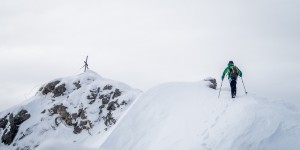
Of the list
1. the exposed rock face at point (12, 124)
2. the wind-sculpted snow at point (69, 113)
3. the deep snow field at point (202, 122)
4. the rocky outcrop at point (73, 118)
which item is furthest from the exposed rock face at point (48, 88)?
the deep snow field at point (202, 122)

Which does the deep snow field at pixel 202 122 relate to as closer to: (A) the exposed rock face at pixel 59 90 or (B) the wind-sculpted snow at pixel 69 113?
(B) the wind-sculpted snow at pixel 69 113

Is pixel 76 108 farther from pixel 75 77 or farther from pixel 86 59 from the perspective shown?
pixel 86 59

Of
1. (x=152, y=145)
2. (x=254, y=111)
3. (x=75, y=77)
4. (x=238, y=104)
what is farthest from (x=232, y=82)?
(x=75, y=77)

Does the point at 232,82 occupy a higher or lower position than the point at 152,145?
higher

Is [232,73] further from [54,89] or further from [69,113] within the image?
[54,89]

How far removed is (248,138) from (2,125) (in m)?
28.3

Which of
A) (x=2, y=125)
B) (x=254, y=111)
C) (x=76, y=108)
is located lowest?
(x=2, y=125)

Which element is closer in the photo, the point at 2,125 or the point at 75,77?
the point at 2,125

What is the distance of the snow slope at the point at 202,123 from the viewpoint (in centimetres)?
1224

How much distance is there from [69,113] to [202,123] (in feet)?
61.8

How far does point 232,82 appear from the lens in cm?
1552

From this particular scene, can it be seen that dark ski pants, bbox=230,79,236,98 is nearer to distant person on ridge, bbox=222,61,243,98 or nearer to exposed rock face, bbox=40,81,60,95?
distant person on ridge, bbox=222,61,243,98

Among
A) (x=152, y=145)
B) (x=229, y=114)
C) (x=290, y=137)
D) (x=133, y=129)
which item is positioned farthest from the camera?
(x=133, y=129)

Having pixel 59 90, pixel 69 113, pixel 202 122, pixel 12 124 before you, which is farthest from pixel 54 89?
pixel 202 122
